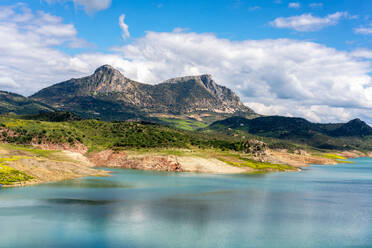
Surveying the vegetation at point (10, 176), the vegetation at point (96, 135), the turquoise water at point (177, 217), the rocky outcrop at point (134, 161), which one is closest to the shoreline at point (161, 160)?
the rocky outcrop at point (134, 161)

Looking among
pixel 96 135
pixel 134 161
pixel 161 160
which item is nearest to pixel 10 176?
pixel 134 161

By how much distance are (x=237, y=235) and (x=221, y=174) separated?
82.5 m

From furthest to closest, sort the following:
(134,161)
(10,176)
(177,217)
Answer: (134,161), (10,176), (177,217)

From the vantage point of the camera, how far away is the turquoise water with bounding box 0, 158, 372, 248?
145 ft

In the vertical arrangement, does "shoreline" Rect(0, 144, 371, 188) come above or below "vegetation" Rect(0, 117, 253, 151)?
below

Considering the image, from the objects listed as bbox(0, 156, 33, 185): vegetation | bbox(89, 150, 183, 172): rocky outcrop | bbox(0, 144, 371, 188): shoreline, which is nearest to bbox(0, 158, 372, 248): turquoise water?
bbox(0, 156, 33, 185): vegetation

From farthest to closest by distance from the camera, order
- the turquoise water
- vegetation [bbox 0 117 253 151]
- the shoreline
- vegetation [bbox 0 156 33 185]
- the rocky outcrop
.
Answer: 1. vegetation [bbox 0 117 253 151]
2. the rocky outcrop
3. the shoreline
4. vegetation [bbox 0 156 33 185]
5. the turquoise water

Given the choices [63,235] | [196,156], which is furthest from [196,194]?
[196,156]

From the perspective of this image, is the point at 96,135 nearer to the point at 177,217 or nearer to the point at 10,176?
the point at 10,176

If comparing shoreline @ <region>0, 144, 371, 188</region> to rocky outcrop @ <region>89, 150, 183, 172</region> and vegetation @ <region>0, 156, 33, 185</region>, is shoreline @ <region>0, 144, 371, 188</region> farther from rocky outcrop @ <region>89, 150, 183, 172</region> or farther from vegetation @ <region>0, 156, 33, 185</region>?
vegetation @ <region>0, 156, 33, 185</region>

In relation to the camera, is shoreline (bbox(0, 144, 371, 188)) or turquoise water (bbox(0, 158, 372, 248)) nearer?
turquoise water (bbox(0, 158, 372, 248))

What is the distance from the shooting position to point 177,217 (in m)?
56.1

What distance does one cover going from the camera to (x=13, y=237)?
43.0 m

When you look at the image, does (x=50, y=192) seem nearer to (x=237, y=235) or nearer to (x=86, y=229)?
(x=86, y=229)
